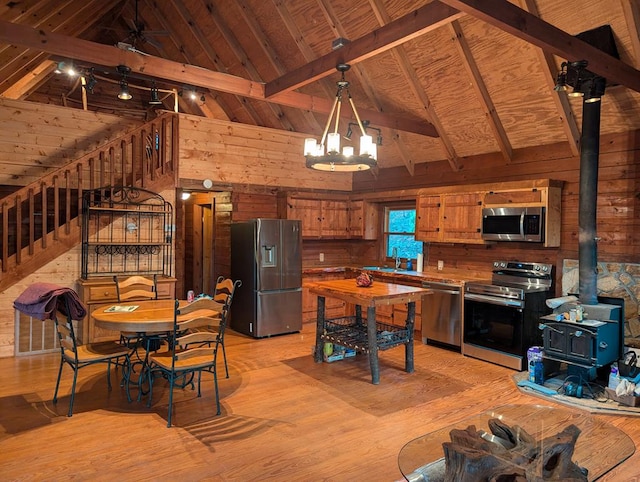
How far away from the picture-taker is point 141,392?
4.06 meters

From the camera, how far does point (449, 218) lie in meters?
6.18

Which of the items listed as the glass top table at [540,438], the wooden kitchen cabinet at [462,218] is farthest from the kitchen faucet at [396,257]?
the glass top table at [540,438]

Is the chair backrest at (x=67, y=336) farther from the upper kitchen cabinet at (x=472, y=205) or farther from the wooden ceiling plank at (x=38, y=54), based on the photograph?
Result: the upper kitchen cabinet at (x=472, y=205)

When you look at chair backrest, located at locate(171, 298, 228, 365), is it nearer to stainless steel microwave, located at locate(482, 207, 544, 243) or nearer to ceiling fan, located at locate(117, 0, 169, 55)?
stainless steel microwave, located at locate(482, 207, 544, 243)

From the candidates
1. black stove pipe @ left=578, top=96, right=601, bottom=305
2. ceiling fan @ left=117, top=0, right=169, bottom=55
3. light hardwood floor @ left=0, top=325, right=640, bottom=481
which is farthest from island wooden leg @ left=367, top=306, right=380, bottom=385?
ceiling fan @ left=117, top=0, right=169, bottom=55

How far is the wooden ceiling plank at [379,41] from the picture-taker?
11.1 feet

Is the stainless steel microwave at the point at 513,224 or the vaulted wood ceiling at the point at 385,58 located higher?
the vaulted wood ceiling at the point at 385,58

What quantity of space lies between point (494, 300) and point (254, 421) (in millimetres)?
3059

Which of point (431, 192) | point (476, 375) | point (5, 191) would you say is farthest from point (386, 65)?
point (5, 191)

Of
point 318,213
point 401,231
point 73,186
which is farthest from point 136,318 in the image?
point 401,231

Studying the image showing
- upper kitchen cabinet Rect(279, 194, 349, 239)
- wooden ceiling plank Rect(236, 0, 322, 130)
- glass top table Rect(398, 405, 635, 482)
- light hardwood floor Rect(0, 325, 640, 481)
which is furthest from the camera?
upper kitchen cabinet Rect(279, 194, 349, 239)

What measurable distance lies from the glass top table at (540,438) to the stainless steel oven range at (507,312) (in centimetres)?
218

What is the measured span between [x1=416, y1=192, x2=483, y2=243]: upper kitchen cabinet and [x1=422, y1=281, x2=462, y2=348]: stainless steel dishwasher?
71 centimetres

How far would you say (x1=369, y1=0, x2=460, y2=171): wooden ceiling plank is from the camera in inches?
195
